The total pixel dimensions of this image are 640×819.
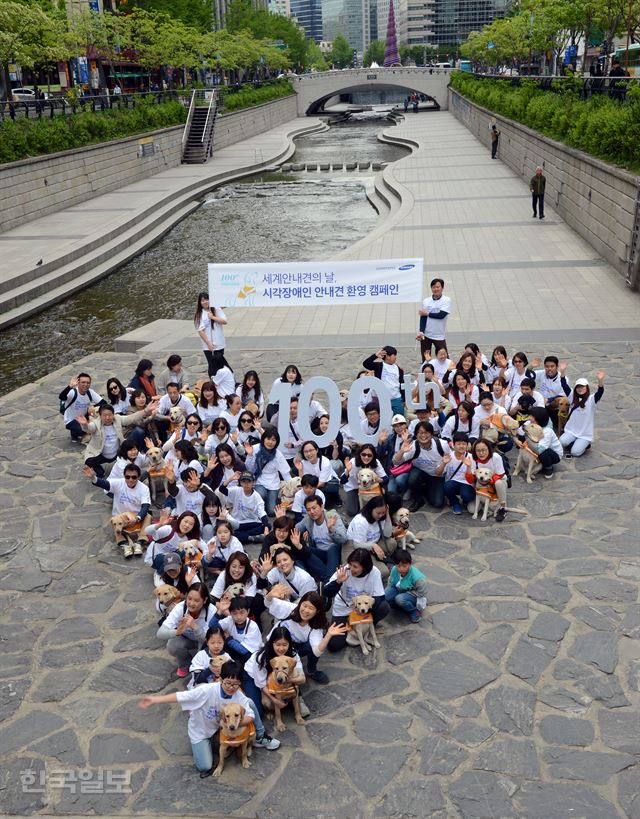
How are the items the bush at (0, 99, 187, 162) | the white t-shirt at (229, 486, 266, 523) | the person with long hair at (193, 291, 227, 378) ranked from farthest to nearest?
the bush at (0, 99, 187, 162), the person with long hair at (193, 291, 227, 378), the white t-shirt at (229, 486, 266, 523)

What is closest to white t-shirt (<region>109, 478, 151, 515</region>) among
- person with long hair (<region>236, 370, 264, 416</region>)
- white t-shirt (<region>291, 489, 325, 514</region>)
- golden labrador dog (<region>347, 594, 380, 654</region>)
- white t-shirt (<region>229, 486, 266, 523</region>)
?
white t-shirt (<region>229, 486, 266, 523</region>)

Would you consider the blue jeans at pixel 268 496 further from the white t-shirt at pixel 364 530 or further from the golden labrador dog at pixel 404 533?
the golden labrador dog at pixel 404 533

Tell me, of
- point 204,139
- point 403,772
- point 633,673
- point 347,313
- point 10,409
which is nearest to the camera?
point 403,772

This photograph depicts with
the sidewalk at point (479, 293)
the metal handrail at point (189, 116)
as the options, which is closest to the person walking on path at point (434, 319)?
the sidewalk at point (479, 293)

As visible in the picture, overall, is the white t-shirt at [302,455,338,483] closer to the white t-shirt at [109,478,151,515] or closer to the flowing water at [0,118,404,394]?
the white t-shirt at [109,478,151,515]

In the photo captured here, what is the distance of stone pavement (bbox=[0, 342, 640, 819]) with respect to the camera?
570 cm

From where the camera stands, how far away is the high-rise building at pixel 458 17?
169250 mm

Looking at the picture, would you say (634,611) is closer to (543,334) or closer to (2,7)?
(543,334)

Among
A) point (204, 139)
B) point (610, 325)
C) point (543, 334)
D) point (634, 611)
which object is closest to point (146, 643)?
point (634, 611)

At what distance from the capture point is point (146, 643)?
290 inches

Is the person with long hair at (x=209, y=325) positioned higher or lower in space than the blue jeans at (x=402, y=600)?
higher

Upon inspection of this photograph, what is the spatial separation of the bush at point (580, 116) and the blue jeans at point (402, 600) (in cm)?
1426

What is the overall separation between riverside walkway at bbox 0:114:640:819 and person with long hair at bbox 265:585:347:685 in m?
0.29

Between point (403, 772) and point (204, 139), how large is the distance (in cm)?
4343
